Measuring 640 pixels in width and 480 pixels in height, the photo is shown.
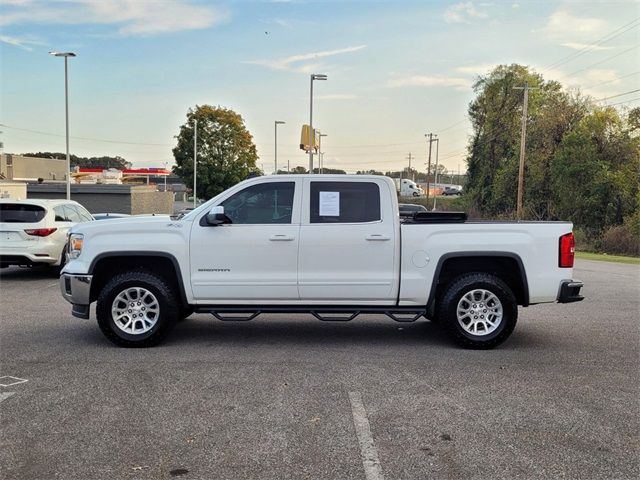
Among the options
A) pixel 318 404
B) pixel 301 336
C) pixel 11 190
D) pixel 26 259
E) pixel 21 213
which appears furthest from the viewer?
pixel 11 190

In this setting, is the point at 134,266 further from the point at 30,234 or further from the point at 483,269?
the point at 30,234

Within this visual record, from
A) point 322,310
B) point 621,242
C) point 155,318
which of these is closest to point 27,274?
point 155,318

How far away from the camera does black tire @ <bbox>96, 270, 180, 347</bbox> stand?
21.5 feet

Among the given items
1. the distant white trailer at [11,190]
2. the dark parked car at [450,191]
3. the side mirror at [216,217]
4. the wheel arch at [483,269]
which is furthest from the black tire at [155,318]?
the dark parked car at [450,191]

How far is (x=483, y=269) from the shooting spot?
22.5ft

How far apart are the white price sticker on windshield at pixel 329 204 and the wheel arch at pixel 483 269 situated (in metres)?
1.30

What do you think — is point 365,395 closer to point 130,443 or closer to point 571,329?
point 130,443

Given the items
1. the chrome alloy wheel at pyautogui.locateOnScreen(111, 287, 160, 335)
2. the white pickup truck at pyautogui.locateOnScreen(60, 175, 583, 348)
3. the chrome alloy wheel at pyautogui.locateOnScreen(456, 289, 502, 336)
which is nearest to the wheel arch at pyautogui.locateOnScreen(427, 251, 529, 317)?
the white pickup truck at pyautogui.locateOnScreen(60, 175, 583, 348)

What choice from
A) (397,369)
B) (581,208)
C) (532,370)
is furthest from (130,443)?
(581,208)

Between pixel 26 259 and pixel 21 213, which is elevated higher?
pixel 21 213

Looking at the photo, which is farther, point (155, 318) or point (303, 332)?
point (303, 332)

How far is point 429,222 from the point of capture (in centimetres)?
669

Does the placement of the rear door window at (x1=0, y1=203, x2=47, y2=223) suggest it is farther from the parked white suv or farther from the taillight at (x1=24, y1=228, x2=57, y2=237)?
the taillight at (x1=24, y1=228, x2=57, y2=237)

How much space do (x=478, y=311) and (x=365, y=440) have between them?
2.98 meters
